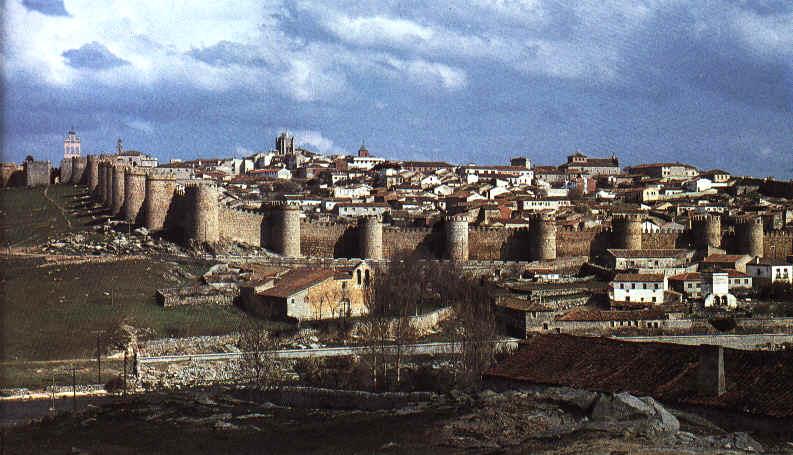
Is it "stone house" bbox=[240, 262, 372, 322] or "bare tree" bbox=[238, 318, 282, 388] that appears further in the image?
"stone house" bbox=[240, 262, 372, 322]

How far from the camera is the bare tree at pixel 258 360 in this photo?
27.5 m

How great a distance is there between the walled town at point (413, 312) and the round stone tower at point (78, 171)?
158 mm

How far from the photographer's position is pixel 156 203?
4688cm

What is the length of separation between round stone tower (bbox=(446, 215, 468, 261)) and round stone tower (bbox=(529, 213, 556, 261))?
2.89 meters

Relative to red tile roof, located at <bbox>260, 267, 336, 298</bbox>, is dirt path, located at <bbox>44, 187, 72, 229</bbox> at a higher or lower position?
higher

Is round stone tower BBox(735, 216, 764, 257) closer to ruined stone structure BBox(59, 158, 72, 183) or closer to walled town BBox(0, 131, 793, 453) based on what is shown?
walled town BBox(0, 131, 793, 453)

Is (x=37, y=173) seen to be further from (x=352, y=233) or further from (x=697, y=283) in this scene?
(x=697, y=283)

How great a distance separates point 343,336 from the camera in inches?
1359

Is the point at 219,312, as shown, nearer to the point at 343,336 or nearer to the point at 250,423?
the point at 343,336

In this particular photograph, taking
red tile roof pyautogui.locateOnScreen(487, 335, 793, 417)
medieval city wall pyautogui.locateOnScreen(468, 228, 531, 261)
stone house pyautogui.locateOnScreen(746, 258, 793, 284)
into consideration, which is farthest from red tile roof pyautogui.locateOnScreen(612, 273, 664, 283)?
red tile roof pyautogui.locateOnScreen(487, 335, 793, 417)

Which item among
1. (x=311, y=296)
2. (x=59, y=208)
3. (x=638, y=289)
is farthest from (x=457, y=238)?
(x=59, y=208)

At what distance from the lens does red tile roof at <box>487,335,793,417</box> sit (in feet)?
62.3

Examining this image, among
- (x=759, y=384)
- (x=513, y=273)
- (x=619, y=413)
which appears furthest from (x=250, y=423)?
(x=513, y=273)

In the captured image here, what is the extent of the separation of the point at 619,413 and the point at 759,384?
8.59 feet
